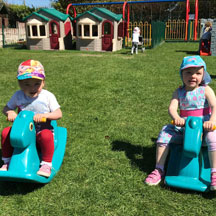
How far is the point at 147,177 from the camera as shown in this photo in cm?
253

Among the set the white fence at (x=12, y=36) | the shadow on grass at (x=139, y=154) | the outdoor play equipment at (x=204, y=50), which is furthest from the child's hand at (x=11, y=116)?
the white fence at (x=12, y=36)

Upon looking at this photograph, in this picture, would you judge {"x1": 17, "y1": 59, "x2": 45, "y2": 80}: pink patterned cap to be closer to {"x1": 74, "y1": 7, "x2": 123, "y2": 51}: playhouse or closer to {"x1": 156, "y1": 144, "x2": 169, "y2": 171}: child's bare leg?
{"x1": 156, "y1": 144, "x2": 169, "y2": 171}: child's bare leg

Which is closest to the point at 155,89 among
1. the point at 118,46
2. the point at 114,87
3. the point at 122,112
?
the point at 114,87

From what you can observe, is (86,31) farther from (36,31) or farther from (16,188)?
(16,188)

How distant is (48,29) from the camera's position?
48.6ft

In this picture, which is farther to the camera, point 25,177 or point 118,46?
point 118,46

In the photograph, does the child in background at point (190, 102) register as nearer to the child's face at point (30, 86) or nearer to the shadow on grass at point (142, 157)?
the shadow on grass at point (142, 157)

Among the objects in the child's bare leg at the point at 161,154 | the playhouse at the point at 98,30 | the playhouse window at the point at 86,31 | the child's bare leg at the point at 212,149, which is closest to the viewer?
the child's bare leg at the point at 212,149

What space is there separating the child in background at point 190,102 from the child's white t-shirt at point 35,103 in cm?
113

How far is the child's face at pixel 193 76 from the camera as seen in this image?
7.93ft

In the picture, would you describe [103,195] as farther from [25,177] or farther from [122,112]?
[122,112]

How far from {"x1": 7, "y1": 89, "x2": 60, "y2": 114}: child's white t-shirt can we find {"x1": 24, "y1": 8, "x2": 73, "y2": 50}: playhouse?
41.9 feet

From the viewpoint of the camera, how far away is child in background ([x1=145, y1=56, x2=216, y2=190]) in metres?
2.39

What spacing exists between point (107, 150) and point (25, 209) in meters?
1.21
